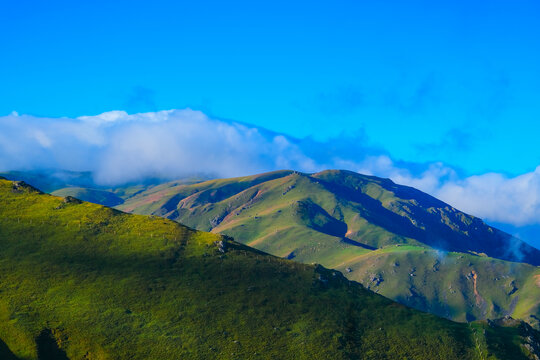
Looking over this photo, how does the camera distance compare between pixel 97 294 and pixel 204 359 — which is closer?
pixel 204 359

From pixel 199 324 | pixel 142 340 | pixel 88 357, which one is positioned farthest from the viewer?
pixel 199 324

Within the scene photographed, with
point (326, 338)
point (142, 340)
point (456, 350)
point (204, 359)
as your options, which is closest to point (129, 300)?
point (142, 340)

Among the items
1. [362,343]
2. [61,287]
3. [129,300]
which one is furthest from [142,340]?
[362,343]

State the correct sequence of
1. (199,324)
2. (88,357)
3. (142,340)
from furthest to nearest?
(199,324)
(142,340)
(88,357)

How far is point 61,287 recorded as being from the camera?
636 feet

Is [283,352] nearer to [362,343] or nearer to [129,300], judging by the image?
[362,343]

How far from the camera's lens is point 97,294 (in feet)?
634

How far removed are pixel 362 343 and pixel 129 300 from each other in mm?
83266

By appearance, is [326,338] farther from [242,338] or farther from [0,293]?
[0,293]

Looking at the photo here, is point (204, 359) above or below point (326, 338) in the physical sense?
below

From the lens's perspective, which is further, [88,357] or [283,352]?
[283,352]

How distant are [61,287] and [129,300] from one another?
2449cm

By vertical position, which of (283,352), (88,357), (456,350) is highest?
(456,350)

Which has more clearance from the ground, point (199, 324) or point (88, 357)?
point (199, 324)
